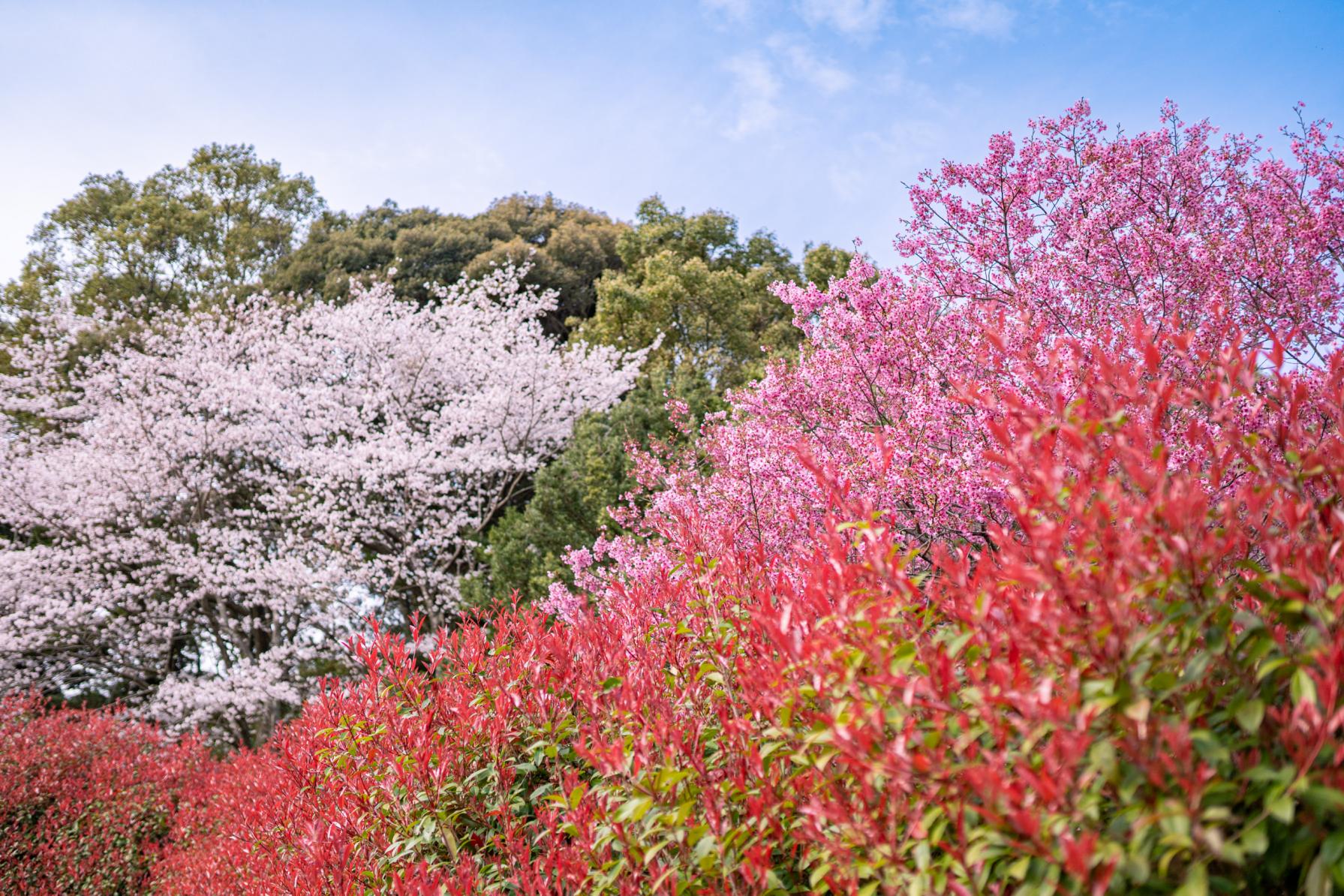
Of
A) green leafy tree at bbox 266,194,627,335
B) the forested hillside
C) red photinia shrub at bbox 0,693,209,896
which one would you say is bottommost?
red photinia shrub at bbox 0,693,209,896

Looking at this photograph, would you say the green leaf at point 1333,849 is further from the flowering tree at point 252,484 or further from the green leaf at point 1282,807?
the flowering tree at point 252,484

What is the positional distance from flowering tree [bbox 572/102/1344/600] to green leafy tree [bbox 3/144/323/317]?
49.7 ft

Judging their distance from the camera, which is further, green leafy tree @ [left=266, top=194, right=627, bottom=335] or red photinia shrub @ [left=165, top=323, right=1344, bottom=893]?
green leafy tree @ [left=266, top=194, right=627, bottom=335]

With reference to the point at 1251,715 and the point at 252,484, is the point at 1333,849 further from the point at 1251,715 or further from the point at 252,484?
the point at 252,484

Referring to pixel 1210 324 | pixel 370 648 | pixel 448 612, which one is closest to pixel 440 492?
pixel 448 612

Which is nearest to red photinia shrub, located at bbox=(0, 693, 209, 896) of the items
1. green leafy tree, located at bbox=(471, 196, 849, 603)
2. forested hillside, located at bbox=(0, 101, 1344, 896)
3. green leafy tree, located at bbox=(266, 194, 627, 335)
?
forested hillside, located at bbox=(0, 101, 1344, 896)

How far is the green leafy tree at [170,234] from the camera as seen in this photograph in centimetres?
1686

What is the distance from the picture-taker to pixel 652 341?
15.7m

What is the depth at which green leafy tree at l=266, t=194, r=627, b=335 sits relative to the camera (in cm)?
1777

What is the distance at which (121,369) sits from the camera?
13383 mm

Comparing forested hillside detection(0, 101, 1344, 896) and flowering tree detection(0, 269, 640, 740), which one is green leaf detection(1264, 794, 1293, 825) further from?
flowering tree detection(0, 269, 640, 740)

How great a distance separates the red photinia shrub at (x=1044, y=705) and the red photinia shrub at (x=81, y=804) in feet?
16.4

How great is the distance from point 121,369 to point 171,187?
7.41 metres

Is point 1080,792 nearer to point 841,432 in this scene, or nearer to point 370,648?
point 370,648
